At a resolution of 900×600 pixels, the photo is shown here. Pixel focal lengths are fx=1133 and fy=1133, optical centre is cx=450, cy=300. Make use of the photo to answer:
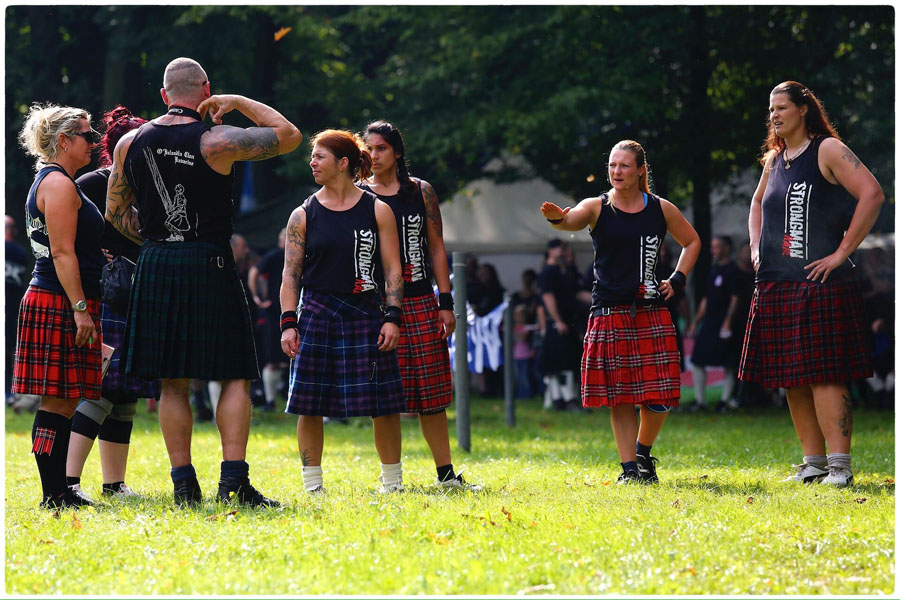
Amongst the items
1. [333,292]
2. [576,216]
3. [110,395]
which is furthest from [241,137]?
[576,216]

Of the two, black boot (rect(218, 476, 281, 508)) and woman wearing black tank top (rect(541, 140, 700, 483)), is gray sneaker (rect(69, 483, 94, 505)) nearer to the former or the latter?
black boot (rect(218, 476, 281, 508))

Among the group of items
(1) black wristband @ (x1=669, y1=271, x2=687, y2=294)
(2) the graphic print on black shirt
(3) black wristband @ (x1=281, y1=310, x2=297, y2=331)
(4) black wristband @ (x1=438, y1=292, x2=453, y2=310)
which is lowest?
(3) black wristband @ (x1=281, y1=310, x2=297, y2=331)

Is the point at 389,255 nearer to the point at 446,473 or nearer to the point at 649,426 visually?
the point at 446,473

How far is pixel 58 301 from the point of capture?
552 centimetres

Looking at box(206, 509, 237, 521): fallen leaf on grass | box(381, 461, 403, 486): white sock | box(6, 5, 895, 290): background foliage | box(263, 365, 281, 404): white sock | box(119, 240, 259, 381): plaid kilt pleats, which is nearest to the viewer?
box(206, 509, 237, 521): fallen leaf on grass

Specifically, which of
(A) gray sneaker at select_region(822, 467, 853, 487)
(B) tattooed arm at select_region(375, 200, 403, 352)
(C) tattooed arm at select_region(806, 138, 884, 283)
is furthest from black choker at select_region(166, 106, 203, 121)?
(A) gray sneaker at select_region(822, 467, 853, 487)

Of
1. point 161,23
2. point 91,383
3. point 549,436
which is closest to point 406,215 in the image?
point 91,383

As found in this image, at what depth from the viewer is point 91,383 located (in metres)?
5.58

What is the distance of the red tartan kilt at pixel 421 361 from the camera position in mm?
6047

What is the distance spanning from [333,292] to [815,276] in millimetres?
2561

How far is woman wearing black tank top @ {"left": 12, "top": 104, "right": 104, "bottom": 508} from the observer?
17.7ft

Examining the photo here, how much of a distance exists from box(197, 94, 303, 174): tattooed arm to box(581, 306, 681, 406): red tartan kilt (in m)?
2.12

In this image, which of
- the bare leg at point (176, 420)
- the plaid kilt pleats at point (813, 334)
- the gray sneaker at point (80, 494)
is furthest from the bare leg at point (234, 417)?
the plaid kilt pleats at point (813, 334)

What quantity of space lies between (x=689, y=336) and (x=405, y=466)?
8259 mm
